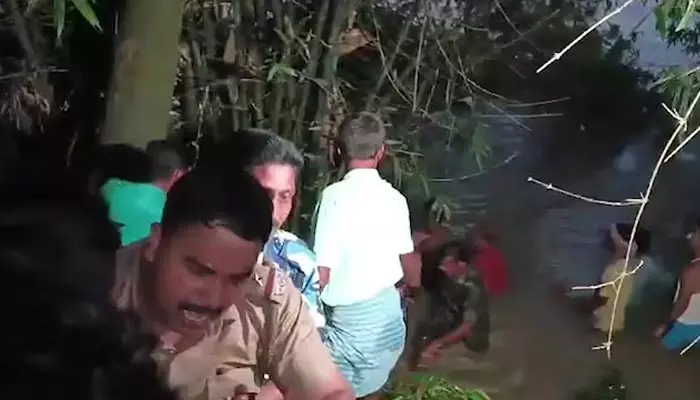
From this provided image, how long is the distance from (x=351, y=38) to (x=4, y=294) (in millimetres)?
378

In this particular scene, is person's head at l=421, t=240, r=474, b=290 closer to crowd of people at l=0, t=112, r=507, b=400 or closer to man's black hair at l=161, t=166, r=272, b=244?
crowd of people at l=0, t=112, r=507, b=400

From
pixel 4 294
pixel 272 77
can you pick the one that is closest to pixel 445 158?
pixel 272 77

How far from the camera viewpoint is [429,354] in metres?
0.93

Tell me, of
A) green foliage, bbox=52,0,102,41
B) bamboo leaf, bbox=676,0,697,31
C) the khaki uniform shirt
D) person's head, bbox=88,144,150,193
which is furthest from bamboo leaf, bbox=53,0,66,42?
bamboo leaf, bbox=676,0,697,31

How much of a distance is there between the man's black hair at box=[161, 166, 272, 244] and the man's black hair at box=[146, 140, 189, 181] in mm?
17

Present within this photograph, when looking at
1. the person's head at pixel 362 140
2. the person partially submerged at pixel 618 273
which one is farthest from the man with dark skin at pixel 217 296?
the person partially submerged at pixel 618 273

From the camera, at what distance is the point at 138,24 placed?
0.87m

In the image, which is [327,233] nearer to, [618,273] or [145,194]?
[145,194]

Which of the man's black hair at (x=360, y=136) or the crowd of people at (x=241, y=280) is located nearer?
the crowd of people at (x=241, y=280)

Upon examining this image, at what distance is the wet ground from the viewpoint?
941 mm

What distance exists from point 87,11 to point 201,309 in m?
0.25

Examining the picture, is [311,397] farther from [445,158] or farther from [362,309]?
[445,158]

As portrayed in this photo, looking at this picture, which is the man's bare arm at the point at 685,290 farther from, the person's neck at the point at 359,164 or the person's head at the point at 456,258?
the person's neck at the point at 359,164

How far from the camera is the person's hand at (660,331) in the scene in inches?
37.4
